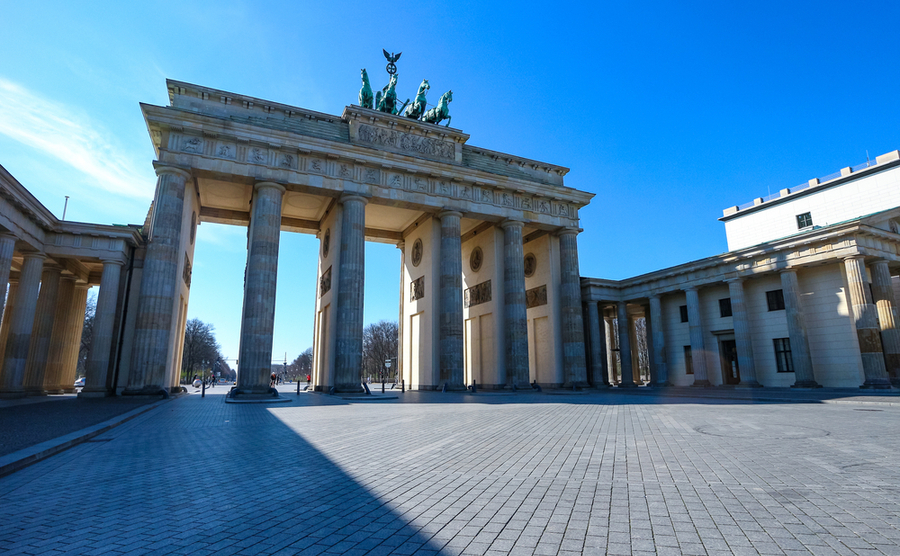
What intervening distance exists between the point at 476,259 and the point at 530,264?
187 inches

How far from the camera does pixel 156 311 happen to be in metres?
23.9

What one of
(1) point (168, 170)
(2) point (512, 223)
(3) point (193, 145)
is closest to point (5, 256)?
(1) point (168, 170)

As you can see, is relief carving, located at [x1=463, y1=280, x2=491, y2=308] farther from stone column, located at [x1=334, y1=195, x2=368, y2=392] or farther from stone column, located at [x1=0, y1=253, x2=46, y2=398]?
stone column, located at [x1=0, y1=253, x2=46, y2=398]

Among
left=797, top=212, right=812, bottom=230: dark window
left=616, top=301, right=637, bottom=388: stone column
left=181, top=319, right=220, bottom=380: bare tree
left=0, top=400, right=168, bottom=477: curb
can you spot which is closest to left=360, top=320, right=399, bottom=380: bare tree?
left=181, top=319, right=220, bottom=380: bare tree

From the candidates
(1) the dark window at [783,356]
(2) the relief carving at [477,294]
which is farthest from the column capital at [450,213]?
(1) the dark window at [783,356]

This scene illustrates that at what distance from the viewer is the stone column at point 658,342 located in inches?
1486

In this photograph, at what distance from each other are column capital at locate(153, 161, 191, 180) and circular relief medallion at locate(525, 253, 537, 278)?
25.5 meters

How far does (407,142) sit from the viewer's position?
105ft

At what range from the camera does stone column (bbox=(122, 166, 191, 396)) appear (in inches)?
909

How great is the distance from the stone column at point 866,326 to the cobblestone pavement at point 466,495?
874 inches

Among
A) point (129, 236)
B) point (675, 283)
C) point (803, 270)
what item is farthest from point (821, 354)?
point (129, 236)

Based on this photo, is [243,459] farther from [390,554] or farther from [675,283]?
[675,283]

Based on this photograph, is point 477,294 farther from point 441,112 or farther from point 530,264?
point 441,112

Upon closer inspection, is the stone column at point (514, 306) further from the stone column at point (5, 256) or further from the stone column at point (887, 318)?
the stone column at point (5, 256)
